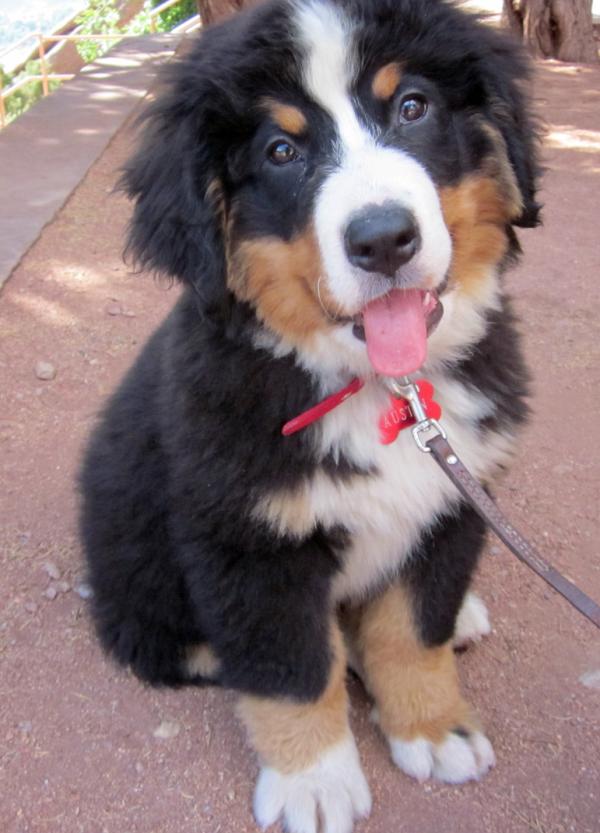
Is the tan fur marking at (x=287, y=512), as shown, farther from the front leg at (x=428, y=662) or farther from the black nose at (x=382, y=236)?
the black nose at (x=382, y=236)

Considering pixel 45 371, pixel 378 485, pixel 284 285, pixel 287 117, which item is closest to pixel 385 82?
pixel 287 117

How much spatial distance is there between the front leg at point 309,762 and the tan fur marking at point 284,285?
764 millimetres

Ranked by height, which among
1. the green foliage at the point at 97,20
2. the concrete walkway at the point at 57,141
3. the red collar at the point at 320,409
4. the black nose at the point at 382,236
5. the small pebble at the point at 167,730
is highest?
the black nose at the point at 382,236

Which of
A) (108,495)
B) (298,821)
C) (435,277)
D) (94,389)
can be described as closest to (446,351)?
(435,277)

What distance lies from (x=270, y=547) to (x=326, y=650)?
32 cm

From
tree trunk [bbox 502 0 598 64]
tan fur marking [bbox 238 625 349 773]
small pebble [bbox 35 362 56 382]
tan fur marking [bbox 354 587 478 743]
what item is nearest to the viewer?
tan fur marking [bbox 238 625 349 773]

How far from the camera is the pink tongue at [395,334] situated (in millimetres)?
1960

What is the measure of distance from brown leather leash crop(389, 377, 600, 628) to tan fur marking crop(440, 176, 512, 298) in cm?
27

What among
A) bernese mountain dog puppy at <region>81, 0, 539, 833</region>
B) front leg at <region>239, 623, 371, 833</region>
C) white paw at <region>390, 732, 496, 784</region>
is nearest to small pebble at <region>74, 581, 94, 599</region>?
bernese mountain dog puppy at <region>81, 0, 539, 833</region>

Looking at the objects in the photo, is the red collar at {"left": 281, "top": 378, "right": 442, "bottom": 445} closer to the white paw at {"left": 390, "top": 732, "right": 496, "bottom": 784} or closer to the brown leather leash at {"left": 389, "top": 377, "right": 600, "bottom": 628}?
the brown leather leash at {"left": 389, "top": 377, "right": 600, "bottom": 628}

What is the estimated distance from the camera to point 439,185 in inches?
77.5

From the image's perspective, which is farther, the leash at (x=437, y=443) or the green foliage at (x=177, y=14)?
the green foliage at (x=177, y=14)

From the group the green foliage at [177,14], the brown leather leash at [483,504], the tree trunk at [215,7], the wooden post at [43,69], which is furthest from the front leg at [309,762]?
the green foliage at [177,14]

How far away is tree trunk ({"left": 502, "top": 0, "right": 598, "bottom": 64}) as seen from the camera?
978 centimetres
